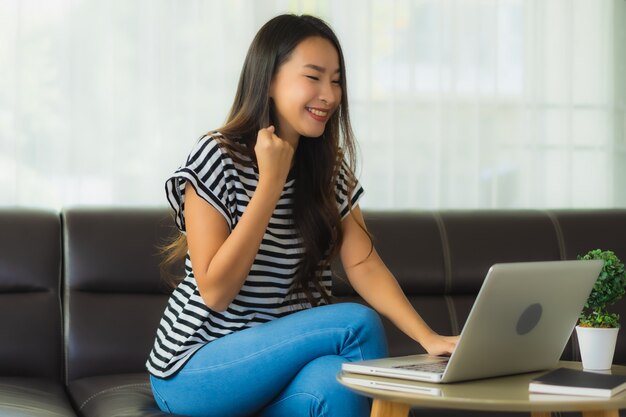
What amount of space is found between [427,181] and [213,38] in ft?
2.80

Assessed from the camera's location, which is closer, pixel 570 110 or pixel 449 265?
pixel 449 265

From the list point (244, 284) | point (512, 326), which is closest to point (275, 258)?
point (244, 284)

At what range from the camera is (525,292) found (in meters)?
1.54

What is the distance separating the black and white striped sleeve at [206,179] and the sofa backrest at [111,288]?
24.5 inches

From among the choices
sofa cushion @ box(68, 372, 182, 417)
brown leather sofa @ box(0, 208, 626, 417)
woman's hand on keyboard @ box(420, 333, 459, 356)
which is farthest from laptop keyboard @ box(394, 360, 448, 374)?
brown leather sofa @ box(0, 208, 626, 417)

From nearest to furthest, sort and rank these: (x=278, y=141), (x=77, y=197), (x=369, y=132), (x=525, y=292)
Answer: (x=525, y=292), (x=278, y=141), (x=77, y=197), (x=369, y=132)

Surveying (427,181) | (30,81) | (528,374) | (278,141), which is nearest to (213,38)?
(30,81)

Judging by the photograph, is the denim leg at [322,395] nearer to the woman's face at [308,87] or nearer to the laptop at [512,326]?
the laptop at [512,326]

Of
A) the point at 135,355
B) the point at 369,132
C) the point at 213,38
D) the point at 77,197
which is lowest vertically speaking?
the point at 135,355

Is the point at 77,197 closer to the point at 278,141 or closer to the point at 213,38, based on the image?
the point at 213,38

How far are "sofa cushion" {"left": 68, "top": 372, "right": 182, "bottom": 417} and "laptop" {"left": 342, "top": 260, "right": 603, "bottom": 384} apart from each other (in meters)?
0.62

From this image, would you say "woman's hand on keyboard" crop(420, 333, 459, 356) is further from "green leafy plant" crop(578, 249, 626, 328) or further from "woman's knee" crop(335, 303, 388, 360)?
"green leafy plant" crop(578, 249, 626, 328)

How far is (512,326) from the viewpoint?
1566 mm

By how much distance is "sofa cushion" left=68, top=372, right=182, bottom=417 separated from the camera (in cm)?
202
